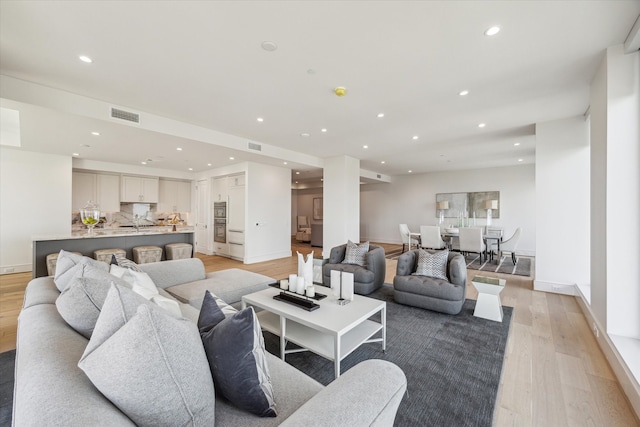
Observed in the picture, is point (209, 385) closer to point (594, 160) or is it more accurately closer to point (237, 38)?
point (237, 38)

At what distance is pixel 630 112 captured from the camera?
2.33 metres

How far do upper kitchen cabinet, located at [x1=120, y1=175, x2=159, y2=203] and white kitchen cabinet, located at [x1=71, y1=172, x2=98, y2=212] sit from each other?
23.1 inches

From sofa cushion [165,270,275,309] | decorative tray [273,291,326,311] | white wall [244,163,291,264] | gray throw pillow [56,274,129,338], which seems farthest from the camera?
white wall [244,163,291,264]

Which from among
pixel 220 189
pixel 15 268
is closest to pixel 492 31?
pixel 220 189

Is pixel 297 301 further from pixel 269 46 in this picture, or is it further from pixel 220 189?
pixel 220 189

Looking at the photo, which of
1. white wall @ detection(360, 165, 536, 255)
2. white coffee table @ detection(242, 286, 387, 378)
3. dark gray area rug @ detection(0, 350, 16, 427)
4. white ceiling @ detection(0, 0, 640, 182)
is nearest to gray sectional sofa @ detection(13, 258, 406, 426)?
white coffee table @ detection(242, 286, 387, 378)

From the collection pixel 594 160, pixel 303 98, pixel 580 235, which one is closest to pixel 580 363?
pixel 594 160

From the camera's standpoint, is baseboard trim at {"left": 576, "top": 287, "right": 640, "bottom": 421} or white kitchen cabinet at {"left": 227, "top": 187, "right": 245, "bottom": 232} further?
white kitchen cabinet at {"left": 227, "top": 187, "right": 245, "bottom": 232}

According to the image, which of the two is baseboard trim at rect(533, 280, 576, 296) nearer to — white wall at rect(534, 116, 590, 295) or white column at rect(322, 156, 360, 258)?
white wall at rect(534, 116, 590, 295)

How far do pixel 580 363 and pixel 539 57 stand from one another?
2.82 m

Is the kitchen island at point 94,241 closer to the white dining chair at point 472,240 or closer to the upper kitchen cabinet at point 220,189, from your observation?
the upper kitchen cabinet at point 220,189

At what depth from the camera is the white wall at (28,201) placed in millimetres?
5113

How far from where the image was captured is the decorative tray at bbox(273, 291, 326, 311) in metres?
2.21

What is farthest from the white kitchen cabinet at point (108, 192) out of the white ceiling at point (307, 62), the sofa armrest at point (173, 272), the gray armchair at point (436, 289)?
the gray armchair at point (436, 289)
